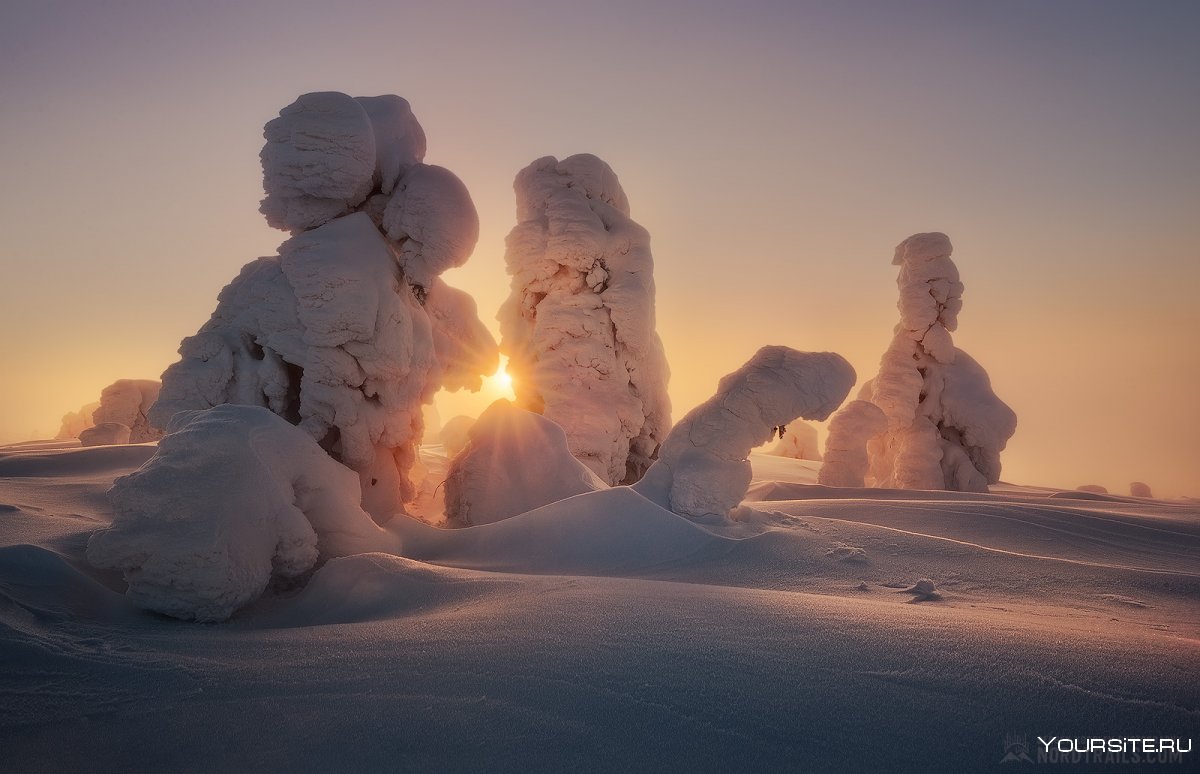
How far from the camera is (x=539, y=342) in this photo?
34.7 ft

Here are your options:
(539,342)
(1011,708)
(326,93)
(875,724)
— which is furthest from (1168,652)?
(539,342)

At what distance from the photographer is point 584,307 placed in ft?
33.9

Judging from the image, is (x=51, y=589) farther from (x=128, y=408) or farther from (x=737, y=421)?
(x=128, y=408)

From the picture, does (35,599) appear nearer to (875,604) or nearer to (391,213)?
(875,604)

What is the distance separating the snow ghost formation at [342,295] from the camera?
618 centimetres

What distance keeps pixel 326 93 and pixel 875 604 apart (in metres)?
6.92

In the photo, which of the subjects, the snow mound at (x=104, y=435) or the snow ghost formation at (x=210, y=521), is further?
the snow mound at (x=104, y=435)

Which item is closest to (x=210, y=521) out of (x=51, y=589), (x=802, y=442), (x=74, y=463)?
(x=51, y=589)

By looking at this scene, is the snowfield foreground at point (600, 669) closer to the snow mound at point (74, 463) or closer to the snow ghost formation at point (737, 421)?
the snow ghost formation at point (737, 421)

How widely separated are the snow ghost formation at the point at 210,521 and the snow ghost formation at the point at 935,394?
37.0 ft

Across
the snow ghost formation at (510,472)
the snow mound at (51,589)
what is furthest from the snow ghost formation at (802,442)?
the snow mound at (51,589)

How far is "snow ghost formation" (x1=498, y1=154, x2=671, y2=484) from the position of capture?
→ 10.3 metres

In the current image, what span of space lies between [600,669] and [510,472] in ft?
16.5

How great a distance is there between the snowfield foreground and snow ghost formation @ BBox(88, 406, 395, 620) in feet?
0.66
